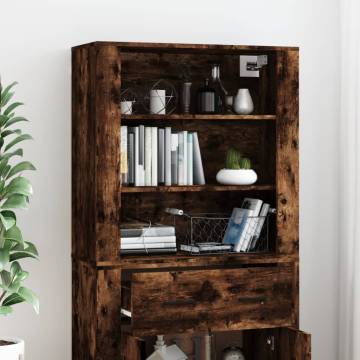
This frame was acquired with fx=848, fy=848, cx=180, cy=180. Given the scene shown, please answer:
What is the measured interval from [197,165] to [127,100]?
44 cm

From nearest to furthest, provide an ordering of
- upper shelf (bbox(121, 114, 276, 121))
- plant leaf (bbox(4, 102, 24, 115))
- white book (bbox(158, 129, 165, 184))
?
plant leaf (bbox(4, 102, 24, 115))
upper shelf (bbox(121, 114, 276, 121))
white book (bbox(158, 129, 165, 184))

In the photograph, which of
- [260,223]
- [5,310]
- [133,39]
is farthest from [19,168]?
[260,223]

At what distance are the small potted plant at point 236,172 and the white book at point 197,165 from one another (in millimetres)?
79

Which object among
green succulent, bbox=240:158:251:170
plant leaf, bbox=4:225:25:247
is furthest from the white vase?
green succulent, bbox=240:158:251:170

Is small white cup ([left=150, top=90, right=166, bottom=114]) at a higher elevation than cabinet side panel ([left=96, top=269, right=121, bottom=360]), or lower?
higher

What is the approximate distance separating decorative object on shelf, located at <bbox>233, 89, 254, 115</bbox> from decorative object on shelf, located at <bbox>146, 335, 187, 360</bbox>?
1.11 meters

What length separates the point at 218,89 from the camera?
3947 mm

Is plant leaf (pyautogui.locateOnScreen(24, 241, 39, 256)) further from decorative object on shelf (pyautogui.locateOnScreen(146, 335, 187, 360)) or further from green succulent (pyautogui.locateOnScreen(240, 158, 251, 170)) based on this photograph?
green succulent (pyautogui.locateOnScreen(240, 158, 251, 170))

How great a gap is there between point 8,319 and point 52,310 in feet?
0.67

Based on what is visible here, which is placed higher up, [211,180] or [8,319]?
[211,180]

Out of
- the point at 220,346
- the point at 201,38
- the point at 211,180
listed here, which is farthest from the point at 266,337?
the point at 201,38

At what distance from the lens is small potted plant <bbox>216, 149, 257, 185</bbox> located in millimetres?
3799

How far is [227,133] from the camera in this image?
13.4 feet

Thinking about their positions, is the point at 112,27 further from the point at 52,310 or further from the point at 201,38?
the point at 52,310
